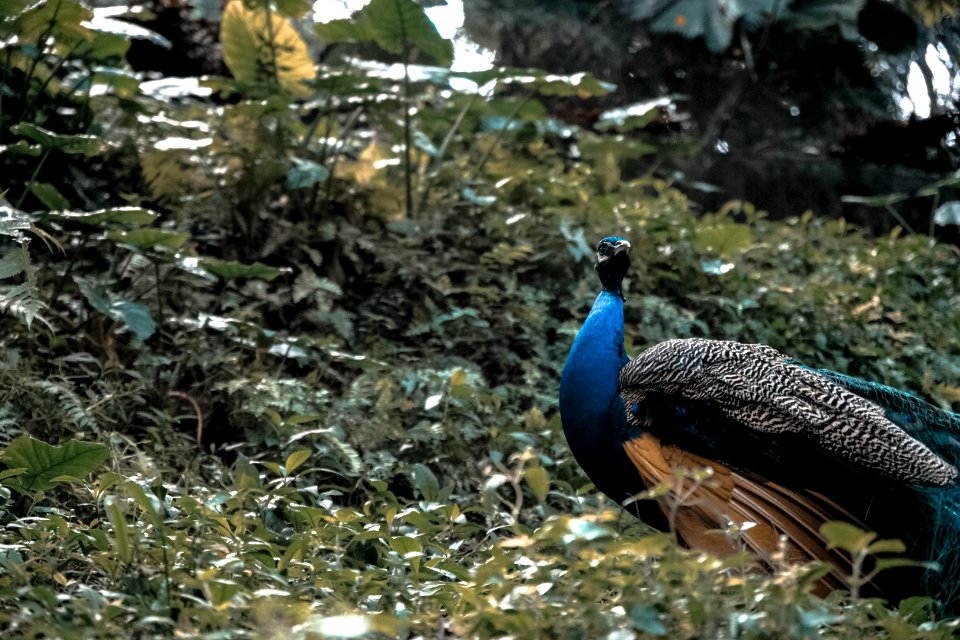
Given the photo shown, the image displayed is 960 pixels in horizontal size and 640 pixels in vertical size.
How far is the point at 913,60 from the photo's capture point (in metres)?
9.06

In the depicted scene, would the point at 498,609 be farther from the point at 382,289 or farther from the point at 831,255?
the point at 831,255

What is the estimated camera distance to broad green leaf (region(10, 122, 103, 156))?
11.6ft

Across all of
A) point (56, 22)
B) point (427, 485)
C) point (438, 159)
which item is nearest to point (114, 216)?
point (56, 22)

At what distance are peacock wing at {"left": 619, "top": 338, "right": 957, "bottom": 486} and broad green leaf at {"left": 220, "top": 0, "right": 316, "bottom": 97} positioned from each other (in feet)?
8.46

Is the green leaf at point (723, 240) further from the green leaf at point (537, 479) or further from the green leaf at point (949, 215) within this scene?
the green leaf at point (537, 479)

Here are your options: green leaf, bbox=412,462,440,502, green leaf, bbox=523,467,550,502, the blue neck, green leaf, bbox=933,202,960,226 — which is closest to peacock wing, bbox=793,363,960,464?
the blue neck

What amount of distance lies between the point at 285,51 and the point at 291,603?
340 centimetres

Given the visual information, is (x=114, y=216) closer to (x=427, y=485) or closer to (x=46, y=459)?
(x=46, y=459)

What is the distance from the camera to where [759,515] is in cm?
268

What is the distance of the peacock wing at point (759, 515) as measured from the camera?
104 inches

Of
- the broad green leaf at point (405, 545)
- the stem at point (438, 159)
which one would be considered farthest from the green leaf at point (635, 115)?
the broad green leaf at point (405, 545)

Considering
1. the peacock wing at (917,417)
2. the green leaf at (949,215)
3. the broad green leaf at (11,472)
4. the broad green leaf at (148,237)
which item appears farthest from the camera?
the green leaf at (949,215)

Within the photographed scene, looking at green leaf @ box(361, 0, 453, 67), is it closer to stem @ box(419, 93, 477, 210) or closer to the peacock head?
stem @ box(419, 93, 477, 210)

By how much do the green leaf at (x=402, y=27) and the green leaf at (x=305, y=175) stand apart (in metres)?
0.69
